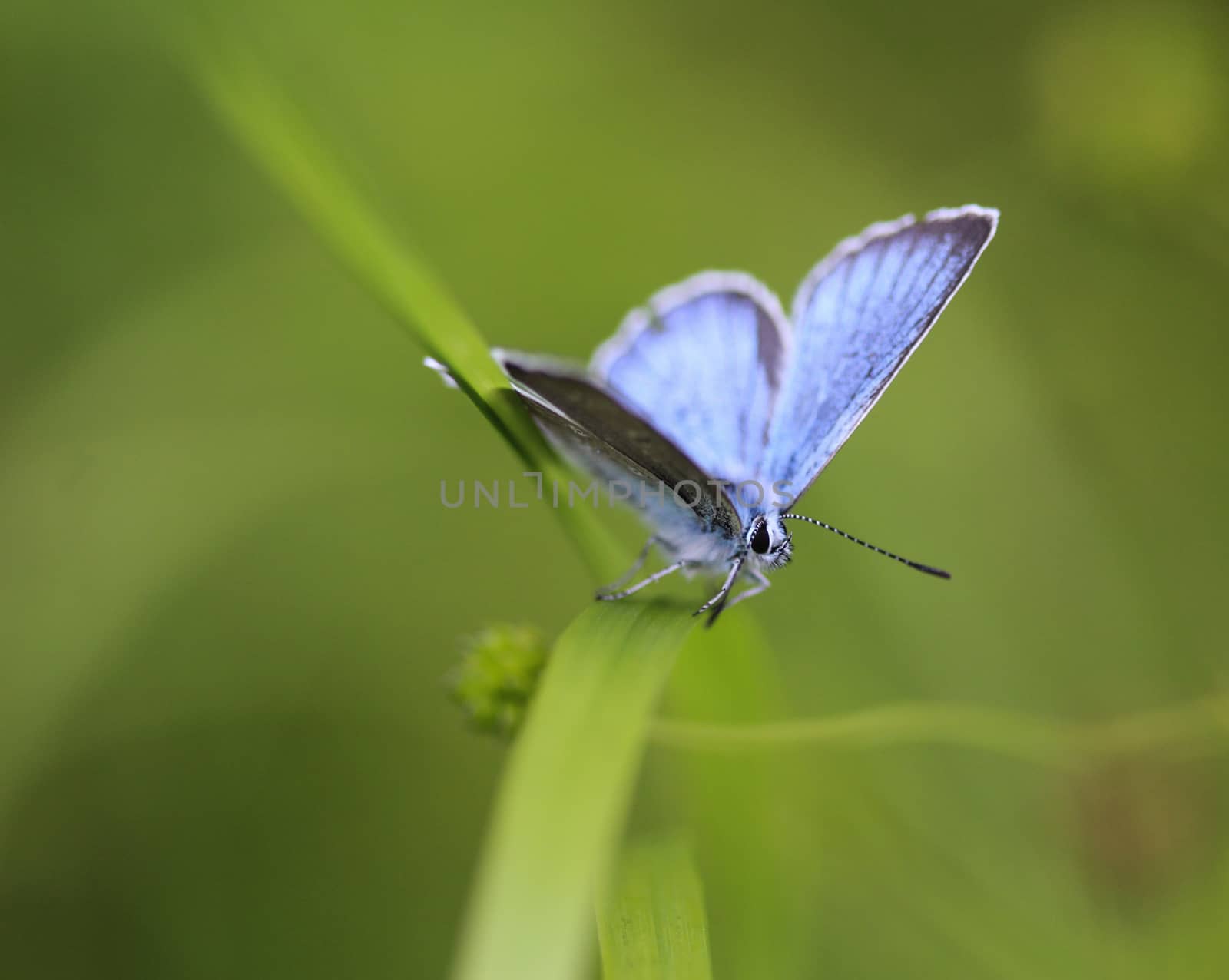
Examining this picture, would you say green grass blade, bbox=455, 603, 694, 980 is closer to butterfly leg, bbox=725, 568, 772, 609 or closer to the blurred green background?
butterfly leg, bbox=725, 568, 772, 609

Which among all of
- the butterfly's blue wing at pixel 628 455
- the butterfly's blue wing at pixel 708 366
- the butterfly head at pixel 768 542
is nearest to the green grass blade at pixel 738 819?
the butterfly head at pixel 768 542

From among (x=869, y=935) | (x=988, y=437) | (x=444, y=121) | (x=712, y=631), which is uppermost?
(x=444, y=121)

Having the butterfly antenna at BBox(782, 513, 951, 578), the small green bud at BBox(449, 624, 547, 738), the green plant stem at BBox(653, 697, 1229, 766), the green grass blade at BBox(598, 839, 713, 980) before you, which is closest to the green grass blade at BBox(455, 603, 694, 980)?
the green grass blade at BBox(598, 839, 713, 980)

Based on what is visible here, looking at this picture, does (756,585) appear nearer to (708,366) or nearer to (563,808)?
(708,366)

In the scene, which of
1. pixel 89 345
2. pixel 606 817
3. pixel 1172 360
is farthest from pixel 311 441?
pixel 1172 360

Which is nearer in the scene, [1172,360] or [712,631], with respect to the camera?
[712,631]

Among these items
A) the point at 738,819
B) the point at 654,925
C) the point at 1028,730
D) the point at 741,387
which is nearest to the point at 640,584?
the point at 738,819

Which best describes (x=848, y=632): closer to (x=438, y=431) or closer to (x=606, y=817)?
(x=438, y=431)

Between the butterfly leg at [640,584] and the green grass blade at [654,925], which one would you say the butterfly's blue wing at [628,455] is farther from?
the green grass blade at [654,925]
